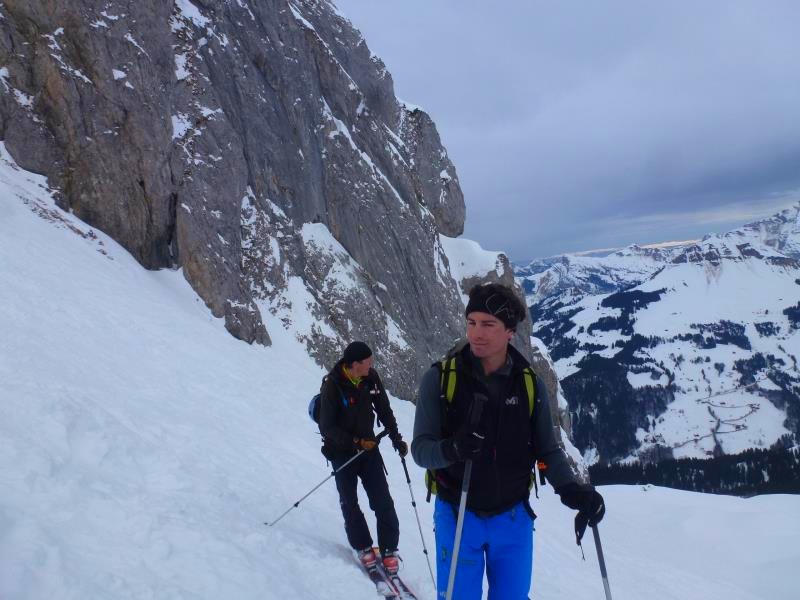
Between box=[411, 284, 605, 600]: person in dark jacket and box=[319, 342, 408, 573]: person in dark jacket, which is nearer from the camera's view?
box=[411, 284, 605, 600]: person in dark jacket

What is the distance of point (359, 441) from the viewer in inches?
253

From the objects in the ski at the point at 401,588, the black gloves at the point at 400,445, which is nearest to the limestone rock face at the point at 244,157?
the black gloves at the point at 400,445

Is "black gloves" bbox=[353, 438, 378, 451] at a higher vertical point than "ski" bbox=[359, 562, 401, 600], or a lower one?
higher

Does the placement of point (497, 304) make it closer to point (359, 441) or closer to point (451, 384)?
point (451, 384)

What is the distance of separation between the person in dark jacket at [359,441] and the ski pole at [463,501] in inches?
101

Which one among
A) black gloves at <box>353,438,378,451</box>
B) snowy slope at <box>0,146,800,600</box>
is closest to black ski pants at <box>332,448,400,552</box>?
black gloves at <box>353,438,378,451</box>

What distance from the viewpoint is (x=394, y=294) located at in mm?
34031

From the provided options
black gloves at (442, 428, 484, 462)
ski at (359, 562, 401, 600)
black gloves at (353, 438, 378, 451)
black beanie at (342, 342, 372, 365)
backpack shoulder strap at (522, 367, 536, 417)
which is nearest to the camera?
black gloves at (442, 428, 484, 462)

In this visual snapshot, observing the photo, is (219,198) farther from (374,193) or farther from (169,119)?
(374,193)

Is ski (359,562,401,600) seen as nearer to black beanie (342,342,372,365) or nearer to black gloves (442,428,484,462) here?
black beanie (342,342,372,365)

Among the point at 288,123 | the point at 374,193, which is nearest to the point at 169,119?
the point at 288,123

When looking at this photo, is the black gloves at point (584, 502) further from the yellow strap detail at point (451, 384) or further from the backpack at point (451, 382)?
the yellow strap detail at point (451, 384)

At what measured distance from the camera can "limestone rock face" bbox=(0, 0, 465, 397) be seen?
18.7 metres

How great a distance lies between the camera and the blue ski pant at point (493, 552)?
161 inches
